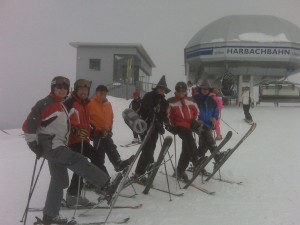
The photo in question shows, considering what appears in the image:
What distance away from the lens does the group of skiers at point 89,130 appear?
406 centimetres

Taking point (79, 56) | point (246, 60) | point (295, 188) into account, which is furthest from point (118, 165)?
point (79, 56)

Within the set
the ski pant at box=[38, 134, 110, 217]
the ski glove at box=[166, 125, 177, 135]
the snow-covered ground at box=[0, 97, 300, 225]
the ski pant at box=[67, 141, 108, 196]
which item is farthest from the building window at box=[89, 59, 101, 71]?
the ski pant at box=[38, 134, 110, 217]

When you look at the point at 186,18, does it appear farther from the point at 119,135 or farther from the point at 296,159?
the point at 119,135

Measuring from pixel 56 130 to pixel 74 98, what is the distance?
884mm

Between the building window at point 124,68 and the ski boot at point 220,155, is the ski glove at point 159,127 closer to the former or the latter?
the ski boot at point 220,155

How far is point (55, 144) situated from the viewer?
13.4 ft

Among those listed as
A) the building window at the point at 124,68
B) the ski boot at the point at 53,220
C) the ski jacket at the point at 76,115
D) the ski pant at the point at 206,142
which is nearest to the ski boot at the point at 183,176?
the ski pant at the point at 206,142

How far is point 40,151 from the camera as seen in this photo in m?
3.95

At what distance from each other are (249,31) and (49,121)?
20.6 metres

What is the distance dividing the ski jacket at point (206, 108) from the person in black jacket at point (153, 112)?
97 cm

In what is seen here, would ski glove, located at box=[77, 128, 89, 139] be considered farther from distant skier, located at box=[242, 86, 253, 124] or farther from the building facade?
the building facade

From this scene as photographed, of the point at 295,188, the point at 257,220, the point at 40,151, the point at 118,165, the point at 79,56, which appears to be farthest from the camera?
the point at 79,56

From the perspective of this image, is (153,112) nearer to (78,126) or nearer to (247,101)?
(78,126)

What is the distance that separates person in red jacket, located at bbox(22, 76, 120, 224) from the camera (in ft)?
13.1
